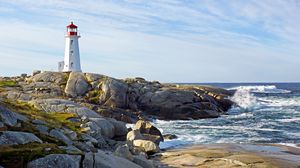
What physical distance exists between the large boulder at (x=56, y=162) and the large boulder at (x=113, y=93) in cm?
3519

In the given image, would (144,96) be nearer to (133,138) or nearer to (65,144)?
(133,138)

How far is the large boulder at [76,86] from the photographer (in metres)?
47.0

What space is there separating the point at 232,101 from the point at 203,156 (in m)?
45.0

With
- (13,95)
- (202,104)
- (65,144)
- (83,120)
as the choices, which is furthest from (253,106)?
(65,144)

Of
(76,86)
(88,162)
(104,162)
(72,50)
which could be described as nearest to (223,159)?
(104,162)

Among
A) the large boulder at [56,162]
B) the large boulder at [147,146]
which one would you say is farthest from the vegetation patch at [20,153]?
the large boulder at [147,146]

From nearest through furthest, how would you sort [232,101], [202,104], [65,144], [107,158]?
[107,158]
[65,144]
[202,104]
[232,101]

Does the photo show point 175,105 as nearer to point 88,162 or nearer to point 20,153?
point 88,162

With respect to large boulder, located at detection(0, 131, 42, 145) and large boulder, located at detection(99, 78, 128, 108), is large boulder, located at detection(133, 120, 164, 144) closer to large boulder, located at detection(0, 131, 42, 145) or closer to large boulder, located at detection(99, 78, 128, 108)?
large boulder, located at detection(99, 78, 128, 108)

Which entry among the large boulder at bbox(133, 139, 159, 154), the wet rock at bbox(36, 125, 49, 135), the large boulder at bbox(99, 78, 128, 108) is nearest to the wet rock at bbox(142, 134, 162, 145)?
the large boulder at bbox(133, 139, 159, 154)

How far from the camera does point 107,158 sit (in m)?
11.5

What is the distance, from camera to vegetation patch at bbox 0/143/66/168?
9.45 m

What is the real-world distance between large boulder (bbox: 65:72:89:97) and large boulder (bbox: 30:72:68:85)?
1277 mm

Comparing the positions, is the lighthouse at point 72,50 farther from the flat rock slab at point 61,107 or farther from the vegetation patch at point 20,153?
the vegetation patch at point 20,153
